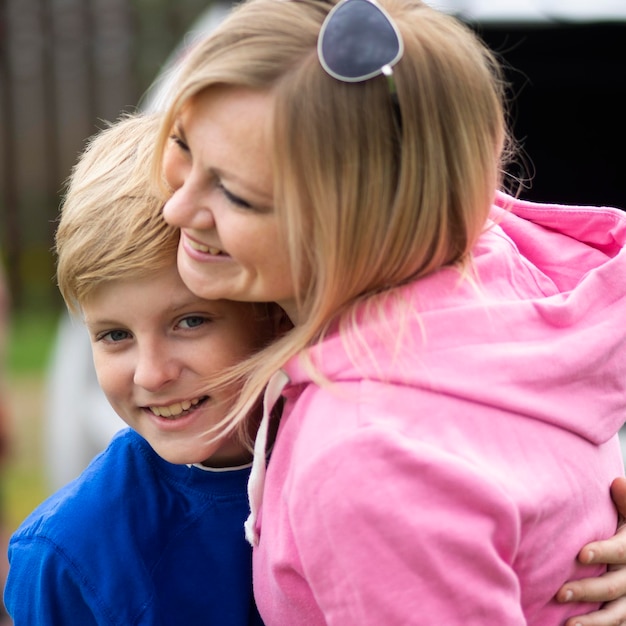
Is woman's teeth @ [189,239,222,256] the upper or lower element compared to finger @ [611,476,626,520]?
upper

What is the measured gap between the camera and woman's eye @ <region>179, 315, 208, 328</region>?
1809 millimetres

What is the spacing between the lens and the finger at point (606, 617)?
1676mm

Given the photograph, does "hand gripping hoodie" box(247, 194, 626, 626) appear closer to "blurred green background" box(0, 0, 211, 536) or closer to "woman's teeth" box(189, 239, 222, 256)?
"woman's teeth" box(189, 239, 222, 256)

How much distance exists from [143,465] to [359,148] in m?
0.68

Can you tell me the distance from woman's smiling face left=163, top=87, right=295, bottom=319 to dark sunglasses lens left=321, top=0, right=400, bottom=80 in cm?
10

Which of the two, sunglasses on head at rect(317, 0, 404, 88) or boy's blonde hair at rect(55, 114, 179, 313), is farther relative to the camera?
boy's blonde hair at rect(55, 114, 179, 313)

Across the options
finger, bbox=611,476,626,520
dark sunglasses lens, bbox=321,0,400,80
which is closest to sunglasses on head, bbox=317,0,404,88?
dark sunglasses lens, bbox=321,0,400,80

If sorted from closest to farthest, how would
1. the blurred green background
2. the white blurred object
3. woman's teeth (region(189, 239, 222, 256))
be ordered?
woman's teeth (region(189, 239, 222, 256)) < the white blurred object < the blurred green background

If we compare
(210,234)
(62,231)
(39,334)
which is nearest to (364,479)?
(210,234)

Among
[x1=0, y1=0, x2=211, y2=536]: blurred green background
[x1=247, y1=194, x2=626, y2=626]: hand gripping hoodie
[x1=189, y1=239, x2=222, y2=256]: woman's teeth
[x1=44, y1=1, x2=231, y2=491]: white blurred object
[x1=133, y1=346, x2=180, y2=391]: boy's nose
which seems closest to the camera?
[x1=247, y1=194, x2=626, y2=626]: hand gripping hoodie

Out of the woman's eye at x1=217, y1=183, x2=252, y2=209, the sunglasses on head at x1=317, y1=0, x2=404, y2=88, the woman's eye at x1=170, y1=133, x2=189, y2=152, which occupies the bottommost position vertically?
the woman's eye at x1=217, y1=183, x2=252, y2=209

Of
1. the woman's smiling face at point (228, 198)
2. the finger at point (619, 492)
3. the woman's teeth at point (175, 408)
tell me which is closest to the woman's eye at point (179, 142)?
the woman's smiling face at point (228, 198)

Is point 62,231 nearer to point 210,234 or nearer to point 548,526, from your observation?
point 210,234

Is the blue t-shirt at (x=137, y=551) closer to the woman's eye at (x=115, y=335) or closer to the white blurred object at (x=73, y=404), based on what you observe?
the woman's eye at (x=115, y=335)
